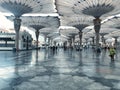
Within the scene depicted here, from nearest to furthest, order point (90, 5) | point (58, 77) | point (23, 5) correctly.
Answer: point (58, 77) < point (23, 5) < point (90, 5)

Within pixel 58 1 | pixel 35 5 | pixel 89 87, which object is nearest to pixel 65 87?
pixel 89 87

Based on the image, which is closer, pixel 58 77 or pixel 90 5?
pixel 58 77

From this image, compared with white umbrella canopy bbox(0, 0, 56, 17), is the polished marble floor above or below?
below

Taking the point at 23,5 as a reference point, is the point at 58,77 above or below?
below

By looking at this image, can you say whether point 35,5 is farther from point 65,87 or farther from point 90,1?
point 65,87

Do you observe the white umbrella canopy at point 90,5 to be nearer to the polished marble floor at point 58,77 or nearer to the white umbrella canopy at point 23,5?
the white umbrella canopy at point 23,5

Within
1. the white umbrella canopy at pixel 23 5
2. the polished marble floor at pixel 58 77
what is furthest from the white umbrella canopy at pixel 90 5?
the polished marble floor at pixel 58 77

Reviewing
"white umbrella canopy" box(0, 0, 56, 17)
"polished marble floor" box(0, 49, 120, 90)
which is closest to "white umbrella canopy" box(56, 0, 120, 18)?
"white umbrella canopy" box(0, 0, 56, 17)

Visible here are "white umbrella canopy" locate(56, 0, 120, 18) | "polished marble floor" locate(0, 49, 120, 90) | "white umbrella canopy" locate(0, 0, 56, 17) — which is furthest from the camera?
"white umbrella canopy" locate(56, 0, 120, 18)

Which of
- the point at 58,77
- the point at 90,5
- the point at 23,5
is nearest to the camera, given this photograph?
the point at 58,77

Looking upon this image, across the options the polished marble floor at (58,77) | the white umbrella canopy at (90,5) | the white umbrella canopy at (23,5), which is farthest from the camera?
the white umbrella canopy at (90,5)

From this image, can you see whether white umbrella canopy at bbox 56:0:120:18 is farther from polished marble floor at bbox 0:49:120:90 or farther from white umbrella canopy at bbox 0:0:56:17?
polished marble floor at bbox 0:49:120:90

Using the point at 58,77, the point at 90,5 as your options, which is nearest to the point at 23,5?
the point at 90,5

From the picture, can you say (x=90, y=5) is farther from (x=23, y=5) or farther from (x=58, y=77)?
(x=58, y=77)
